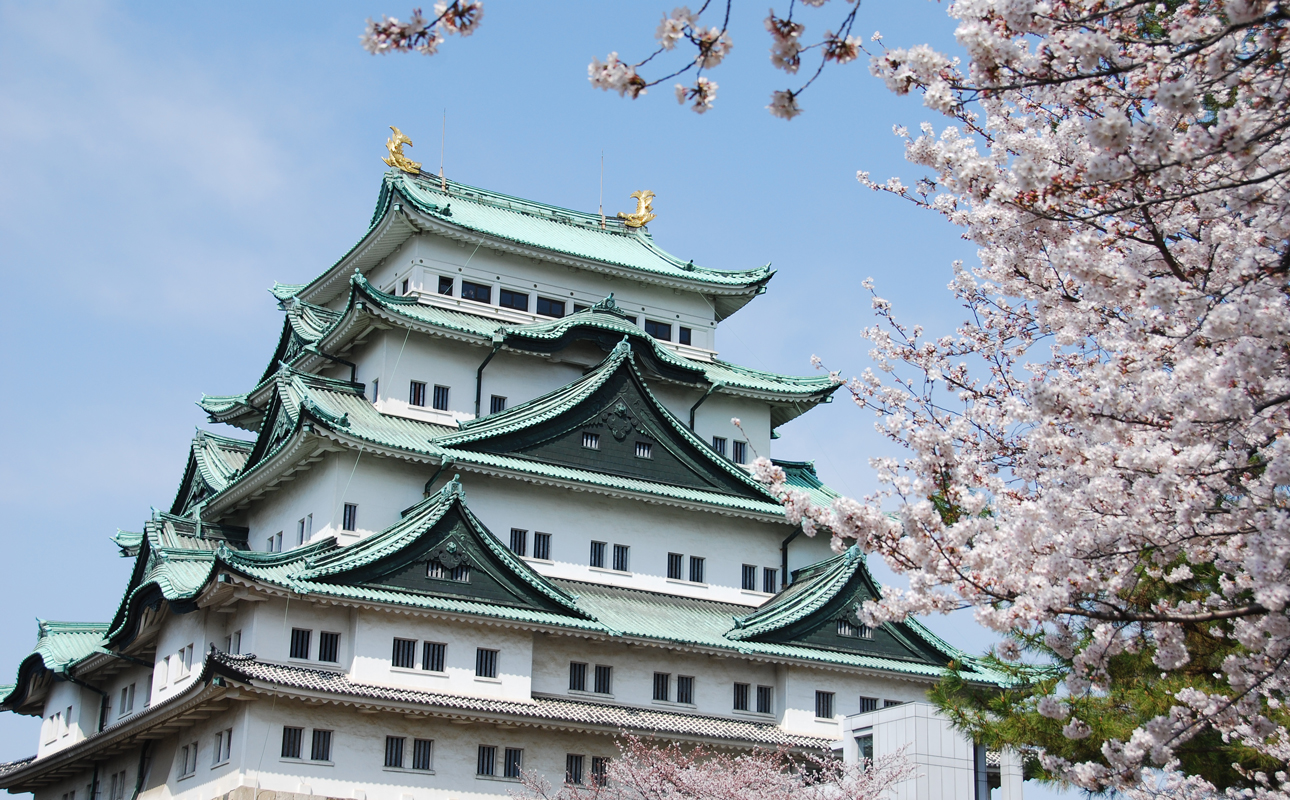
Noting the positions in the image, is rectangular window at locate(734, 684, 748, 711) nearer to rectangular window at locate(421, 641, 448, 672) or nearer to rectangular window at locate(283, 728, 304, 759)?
rectangular window at locate(421, 641, 448, 672)

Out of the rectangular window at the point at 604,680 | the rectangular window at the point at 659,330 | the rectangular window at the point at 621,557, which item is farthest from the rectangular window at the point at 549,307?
the rectangular window at the point at 604,680

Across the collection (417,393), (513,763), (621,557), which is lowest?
(513,763)

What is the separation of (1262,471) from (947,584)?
288 cm

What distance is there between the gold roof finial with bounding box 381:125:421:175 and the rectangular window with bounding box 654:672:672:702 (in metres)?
19.7

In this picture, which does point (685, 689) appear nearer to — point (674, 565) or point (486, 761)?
point (674, 565)

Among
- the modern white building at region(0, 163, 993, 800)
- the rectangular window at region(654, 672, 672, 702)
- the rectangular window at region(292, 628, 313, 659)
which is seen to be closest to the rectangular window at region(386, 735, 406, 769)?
the modern white building at region(0, 163, 993, 800)

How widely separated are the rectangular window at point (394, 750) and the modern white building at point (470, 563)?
5cm

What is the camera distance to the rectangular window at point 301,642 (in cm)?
3203

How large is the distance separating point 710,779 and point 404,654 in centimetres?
815

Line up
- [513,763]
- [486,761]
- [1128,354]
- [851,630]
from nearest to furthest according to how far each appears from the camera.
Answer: [1128,354]
[486,761]
[513,763]
[851,630]

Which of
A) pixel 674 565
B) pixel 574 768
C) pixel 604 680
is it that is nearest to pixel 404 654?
pixel 574 768

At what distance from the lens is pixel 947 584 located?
481 inches

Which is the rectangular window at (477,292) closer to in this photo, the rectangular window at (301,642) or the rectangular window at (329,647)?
the rectangular window at (329,647)

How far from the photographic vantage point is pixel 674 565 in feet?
129
